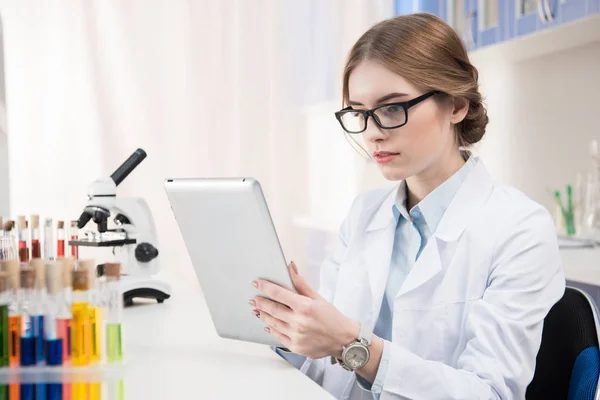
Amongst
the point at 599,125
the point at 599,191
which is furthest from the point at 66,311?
the point at 599,125

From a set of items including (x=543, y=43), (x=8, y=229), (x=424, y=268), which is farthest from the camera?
(x=543, y=43)

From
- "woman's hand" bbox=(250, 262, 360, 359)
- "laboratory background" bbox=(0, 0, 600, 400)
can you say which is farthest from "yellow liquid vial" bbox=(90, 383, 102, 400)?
"laboratory background" bbox=(0, 0, 600, 400)

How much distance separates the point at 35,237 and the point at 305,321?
801 millimetres

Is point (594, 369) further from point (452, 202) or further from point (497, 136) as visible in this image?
point (497, 136)

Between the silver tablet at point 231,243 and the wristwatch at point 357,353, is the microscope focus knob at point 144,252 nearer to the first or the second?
the silver tablet at point 231,243

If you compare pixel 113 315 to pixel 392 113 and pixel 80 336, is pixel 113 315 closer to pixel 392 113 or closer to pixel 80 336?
pixel 80 336

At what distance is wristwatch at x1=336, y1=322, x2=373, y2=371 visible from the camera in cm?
104

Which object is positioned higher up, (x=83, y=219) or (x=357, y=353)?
(x=83, y=219)

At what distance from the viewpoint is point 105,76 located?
3357 mm

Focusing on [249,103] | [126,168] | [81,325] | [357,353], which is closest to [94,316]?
[81,325]

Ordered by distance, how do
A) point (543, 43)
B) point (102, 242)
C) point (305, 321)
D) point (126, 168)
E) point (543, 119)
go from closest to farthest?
point (305, 321) → point (102, 242) → point (126, 168) → point (543, 43) → point (543, 119)

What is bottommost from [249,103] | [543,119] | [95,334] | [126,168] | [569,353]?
[569,353]

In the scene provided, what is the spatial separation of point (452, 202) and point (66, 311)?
751mm

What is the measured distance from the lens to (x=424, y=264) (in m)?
1.26
